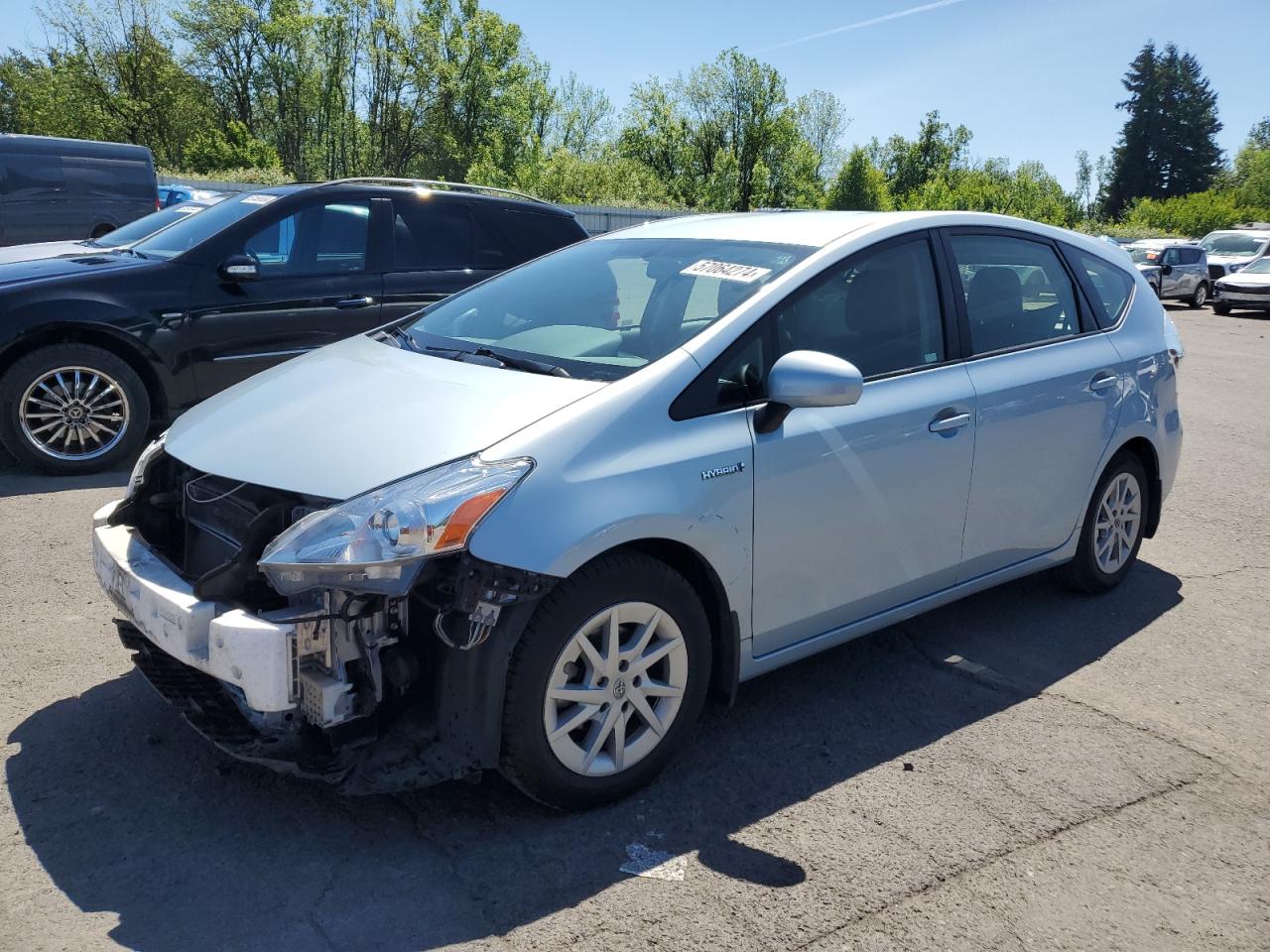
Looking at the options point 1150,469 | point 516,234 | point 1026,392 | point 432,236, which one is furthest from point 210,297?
point 1150,469

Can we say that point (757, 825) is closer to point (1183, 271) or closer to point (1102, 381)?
point (1102, 381)

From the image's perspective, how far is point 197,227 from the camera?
7.11 m

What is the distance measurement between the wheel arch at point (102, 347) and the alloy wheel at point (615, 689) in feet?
15.7

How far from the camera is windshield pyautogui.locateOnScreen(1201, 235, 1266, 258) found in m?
29.6

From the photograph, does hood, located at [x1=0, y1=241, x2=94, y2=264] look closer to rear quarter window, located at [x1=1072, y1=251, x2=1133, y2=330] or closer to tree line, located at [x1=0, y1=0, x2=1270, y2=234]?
rear quarter window, located at [x1=1072, y1=251, x2=1133, y2=330]

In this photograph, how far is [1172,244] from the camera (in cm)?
2770

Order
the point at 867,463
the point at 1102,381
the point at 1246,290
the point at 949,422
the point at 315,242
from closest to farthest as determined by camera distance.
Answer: the point at 867,463
the point at 949,422
the point at 1102,381
the point at 315,242
the point at 1246,290

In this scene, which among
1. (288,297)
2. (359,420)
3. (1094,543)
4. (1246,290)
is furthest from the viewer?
(1246,290)

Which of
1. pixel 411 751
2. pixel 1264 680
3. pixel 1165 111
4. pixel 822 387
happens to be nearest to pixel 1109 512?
pixel 1264 680

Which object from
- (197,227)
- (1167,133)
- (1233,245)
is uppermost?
(1167,133)

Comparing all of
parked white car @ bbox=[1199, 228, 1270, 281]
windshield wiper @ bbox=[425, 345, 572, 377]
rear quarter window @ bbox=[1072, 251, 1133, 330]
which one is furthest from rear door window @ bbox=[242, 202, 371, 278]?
parked white car @ bbox=[1199, 228, 1270, 281]

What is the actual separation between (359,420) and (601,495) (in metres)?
0.79

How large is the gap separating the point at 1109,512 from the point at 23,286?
6.06 m

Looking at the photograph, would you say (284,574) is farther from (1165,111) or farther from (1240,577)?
(1165,111)
